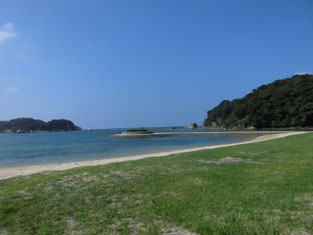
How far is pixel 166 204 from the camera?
509 cm

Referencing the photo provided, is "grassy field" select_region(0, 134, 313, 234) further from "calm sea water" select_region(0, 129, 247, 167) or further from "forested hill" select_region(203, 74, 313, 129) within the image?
"forested hill" select_region(203, 74, 313, 129)

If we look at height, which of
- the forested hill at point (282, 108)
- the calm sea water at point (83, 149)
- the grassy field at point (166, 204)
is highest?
the forested hill at point (282, 108)

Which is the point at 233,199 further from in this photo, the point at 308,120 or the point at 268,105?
the point at 268,105

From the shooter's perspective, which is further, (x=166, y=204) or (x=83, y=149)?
(x=83, y=149)

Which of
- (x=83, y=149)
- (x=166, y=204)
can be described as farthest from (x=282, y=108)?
(x=166, y=204)

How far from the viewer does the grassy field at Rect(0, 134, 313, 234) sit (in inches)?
158

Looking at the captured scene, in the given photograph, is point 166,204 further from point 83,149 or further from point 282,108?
point 282,108

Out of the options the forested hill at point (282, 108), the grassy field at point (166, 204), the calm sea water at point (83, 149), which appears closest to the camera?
the grassy field at point (166, 204)

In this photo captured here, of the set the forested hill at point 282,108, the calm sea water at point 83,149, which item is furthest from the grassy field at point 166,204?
the forested hill at point 282,108

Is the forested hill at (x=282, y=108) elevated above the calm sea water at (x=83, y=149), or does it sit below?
above

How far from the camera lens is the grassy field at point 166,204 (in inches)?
158

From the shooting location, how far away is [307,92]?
73125 millimetres

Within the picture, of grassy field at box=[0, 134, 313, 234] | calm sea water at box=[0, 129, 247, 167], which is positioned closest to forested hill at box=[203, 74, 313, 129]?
calm sea water at box=[0, 129, 247, 167]

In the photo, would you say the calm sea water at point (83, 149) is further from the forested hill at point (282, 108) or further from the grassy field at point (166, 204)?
the forested hill at point (282, 108)
